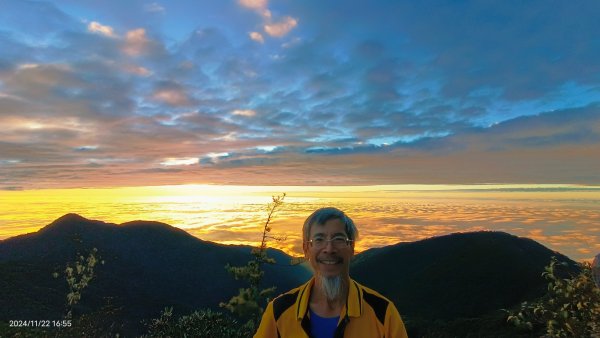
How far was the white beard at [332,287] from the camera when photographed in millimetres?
4211

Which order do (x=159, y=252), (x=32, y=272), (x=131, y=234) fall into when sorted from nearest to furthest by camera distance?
(x=32, y=272), (x=159, y=252), (x=131, y=234)

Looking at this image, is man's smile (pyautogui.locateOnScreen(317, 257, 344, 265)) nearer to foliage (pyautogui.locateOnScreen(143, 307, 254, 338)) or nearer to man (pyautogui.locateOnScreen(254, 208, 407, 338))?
man (pyautogui.locateOnScreen(254, 208, 407, 338))

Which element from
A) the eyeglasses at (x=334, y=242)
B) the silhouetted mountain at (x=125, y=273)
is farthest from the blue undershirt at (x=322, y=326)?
the silhouetted mountain at (x=125, y=273)

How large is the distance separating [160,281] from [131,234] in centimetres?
5864

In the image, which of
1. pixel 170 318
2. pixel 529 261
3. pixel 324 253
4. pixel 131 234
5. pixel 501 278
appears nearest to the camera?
A: pixel 324 253

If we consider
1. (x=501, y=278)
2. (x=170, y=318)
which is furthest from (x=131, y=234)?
(x=170, y=318)

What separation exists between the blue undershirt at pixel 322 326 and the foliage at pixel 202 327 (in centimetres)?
669

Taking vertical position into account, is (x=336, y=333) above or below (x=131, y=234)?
above

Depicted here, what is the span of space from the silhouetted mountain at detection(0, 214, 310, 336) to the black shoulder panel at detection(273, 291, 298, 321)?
57.5 m

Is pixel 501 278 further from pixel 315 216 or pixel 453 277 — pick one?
pixel 315 216

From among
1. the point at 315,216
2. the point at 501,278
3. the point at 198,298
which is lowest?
the point at 198,298

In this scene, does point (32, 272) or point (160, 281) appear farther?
point (160, 281)

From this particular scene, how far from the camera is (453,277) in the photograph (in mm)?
124938

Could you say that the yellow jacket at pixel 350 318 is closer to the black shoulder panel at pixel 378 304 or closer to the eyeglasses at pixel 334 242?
the black shoulder panel at pixel 378 304
